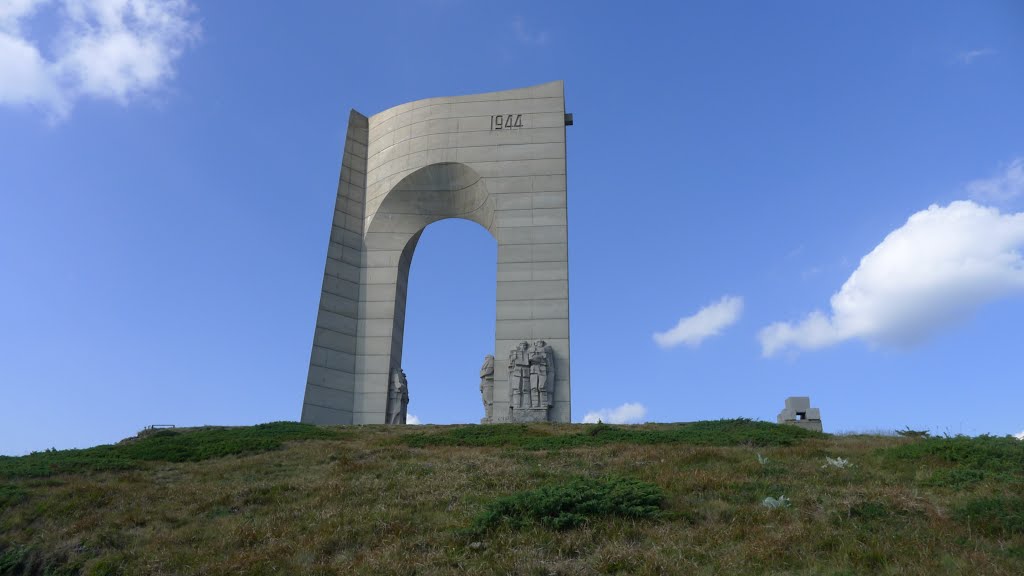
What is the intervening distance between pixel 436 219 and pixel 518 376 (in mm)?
8052

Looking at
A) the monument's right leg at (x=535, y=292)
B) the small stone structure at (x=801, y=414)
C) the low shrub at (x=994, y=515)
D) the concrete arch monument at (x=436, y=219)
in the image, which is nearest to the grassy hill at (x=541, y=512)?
the low shrub at (x=994, y=515)

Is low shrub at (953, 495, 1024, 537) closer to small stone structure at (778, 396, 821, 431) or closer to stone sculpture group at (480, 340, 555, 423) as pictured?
small stone structure at (778, 396, 821, 431)

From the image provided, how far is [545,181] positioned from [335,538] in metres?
21.8

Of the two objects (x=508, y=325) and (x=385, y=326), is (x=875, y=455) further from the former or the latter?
(x=385, y=326)

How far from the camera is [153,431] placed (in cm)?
2300

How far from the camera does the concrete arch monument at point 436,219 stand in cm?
2775

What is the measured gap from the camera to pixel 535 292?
91.6ft

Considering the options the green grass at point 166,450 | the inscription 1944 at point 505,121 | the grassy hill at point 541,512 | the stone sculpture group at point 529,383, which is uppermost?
the inscription 1944 at point 505,121

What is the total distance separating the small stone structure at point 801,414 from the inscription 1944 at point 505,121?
47.2ft

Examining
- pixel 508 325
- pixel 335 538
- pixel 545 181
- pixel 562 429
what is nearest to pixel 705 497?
pixel 335 538

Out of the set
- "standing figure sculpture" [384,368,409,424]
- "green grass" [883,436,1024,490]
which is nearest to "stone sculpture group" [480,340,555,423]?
"standing figure sculpture" [384,368,409,424]

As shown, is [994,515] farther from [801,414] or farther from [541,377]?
[541,377]

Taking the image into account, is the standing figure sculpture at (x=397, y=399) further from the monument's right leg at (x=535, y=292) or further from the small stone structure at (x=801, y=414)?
the small stone structure at (x=801, y=414)

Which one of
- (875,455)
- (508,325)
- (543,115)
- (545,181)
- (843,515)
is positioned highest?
(543,115)
